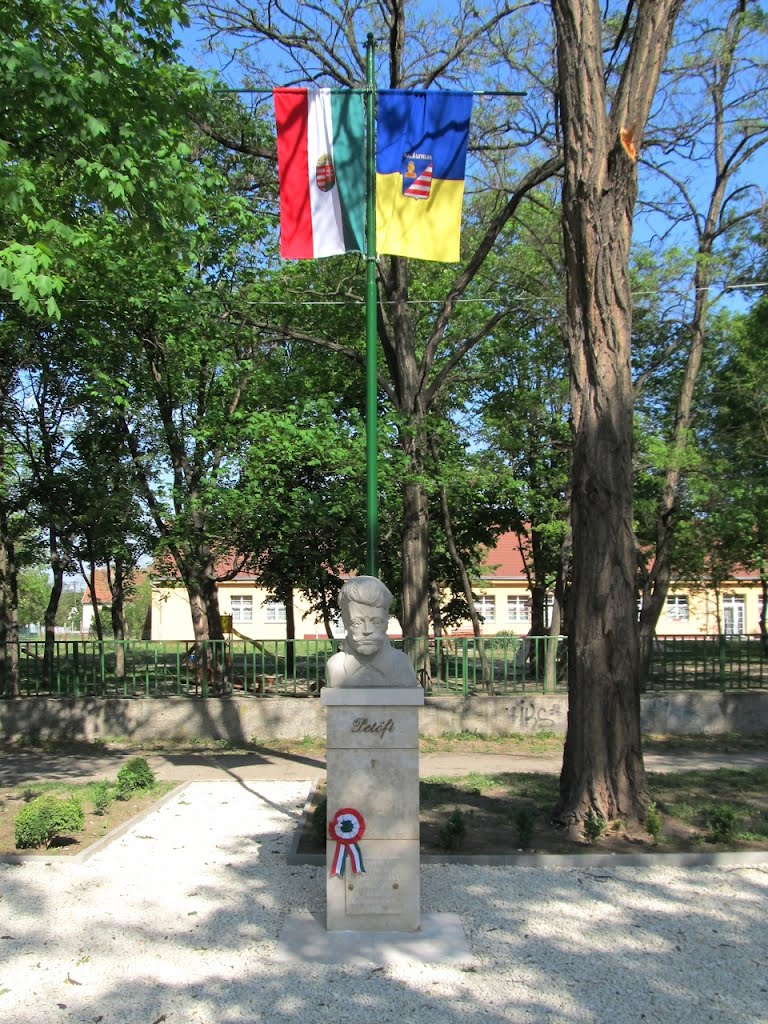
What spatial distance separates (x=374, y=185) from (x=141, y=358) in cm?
800

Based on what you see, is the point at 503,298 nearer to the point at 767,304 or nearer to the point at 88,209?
the point at 767,304

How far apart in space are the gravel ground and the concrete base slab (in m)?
0.08

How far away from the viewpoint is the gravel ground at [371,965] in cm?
405

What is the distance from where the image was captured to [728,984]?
14.3ft

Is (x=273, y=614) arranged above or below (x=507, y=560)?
below

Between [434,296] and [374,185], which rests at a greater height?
[434,296]

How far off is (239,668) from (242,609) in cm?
3299

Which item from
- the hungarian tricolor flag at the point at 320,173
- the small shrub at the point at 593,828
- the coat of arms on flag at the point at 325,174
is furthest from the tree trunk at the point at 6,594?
the small shrub at the point at 593,828

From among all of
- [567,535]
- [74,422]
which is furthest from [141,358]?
[567,535]

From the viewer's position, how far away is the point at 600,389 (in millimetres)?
7246

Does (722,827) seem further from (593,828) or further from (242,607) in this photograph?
(242,607)

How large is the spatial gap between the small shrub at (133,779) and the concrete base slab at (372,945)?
4234 millimetres

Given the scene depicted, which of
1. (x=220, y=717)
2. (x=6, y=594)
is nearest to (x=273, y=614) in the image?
(x=6, y=594)

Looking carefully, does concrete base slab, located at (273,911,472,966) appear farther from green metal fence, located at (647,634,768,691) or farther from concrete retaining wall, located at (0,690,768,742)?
green metal fence, located at (647,634,768,691)
